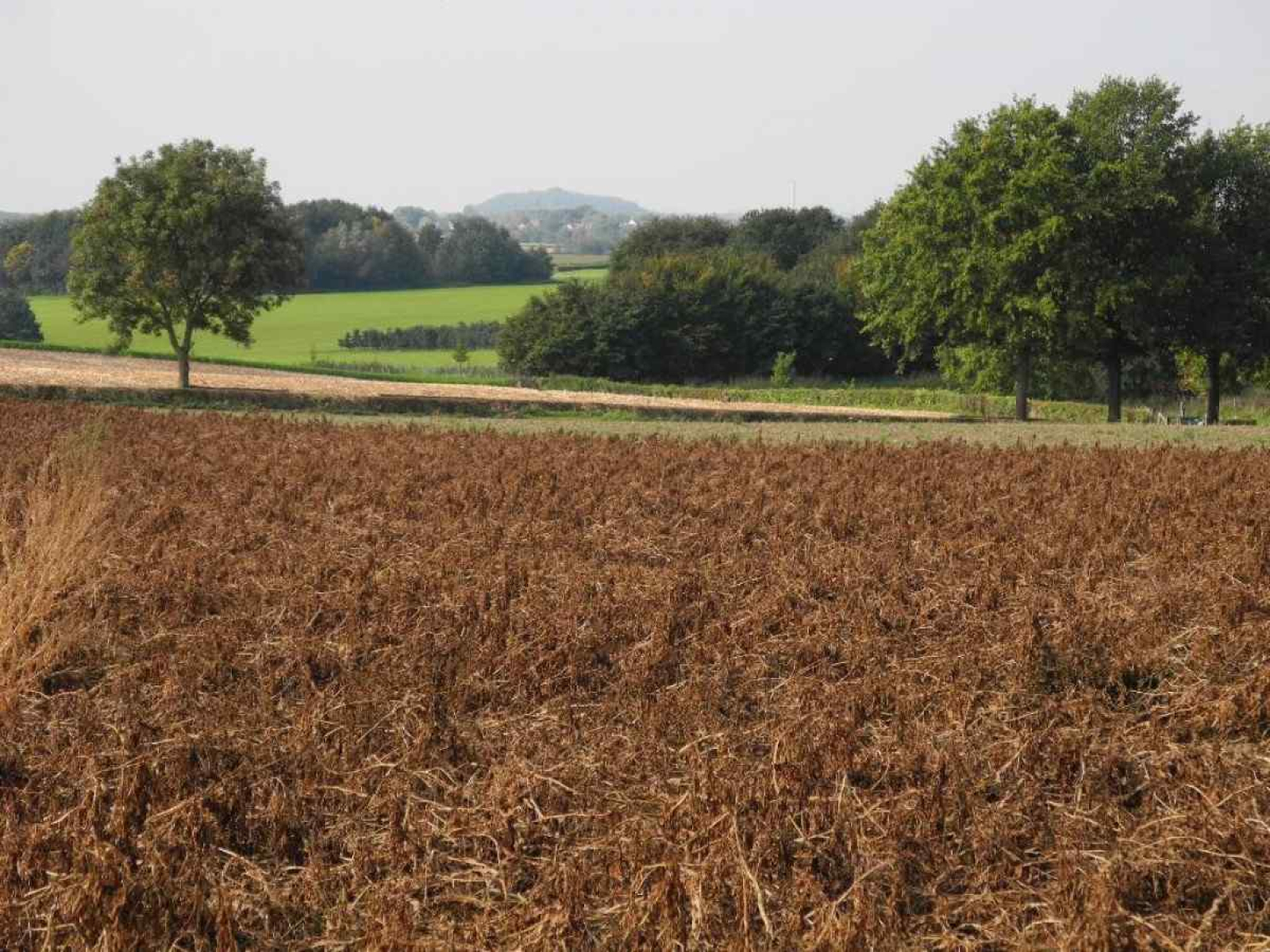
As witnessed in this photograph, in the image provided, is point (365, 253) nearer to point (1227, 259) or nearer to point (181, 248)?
point (181, 248)

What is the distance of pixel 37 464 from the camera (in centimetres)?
1814

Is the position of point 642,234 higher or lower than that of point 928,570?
higher

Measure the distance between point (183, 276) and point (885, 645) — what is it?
49721 millimetres

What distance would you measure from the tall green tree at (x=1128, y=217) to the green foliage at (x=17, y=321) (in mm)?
69942

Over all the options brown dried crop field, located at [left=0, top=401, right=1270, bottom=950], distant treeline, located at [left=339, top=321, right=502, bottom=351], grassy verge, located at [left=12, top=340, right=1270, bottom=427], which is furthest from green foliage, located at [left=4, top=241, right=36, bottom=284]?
brown dried crop field, located at [left=0, top=401, right=1270, bottom=950]

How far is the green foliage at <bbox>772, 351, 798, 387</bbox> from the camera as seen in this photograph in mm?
86300

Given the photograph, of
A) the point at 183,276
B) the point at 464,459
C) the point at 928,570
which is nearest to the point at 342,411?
the point at 183,276

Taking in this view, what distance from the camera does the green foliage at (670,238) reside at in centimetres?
12938

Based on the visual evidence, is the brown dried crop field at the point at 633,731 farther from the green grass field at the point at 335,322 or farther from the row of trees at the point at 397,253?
the row of trees at the point at 397,253

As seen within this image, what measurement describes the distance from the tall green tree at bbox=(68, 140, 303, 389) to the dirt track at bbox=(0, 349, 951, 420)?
10.5ft

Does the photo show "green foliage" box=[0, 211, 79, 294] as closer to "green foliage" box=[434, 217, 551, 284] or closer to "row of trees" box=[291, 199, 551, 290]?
"row of trees" box=[291, 199, 551, 290]

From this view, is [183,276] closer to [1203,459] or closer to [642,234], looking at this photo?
[1203,459]

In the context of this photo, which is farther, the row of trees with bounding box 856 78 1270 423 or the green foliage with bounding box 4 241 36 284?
the green foliage with bounding box 4 241 36 284

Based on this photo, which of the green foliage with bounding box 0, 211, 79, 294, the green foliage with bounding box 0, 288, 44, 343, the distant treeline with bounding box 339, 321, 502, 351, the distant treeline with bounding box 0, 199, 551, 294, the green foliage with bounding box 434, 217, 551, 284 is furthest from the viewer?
the green foliage with bounding box 434, 217, 551, 284
